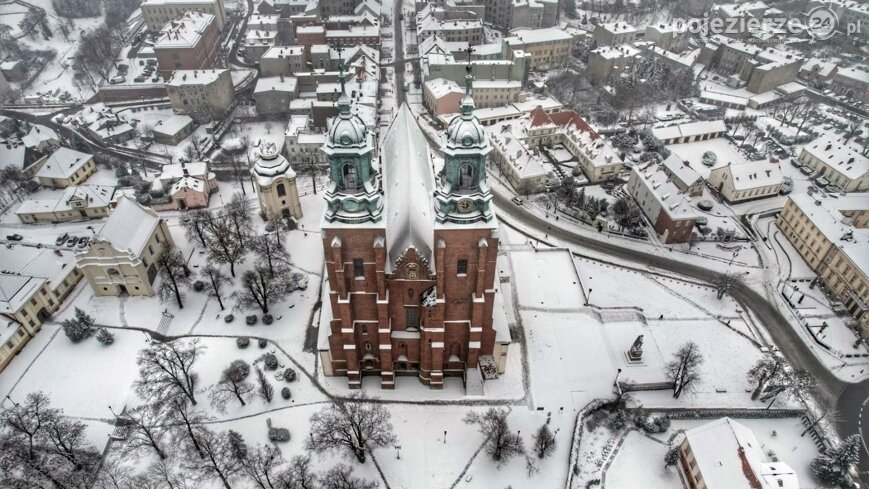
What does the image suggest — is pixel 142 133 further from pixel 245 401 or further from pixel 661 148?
pixel 661 148

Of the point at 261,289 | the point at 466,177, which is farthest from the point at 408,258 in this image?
the point at 261,289

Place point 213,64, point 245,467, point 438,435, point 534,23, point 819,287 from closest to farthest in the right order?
point 245,467 → point 438,435 → point 819,287 → point 213,64 → point 534,23

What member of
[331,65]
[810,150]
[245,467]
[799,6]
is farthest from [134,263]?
[799,6]

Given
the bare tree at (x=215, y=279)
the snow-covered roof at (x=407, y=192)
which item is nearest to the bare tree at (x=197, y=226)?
the bare tree at (x=215, y=279)

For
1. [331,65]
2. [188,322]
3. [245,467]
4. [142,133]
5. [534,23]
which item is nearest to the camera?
[245,467]

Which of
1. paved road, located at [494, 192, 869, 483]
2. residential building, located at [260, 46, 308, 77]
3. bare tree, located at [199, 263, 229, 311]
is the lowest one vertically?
paved road, located at [494, 192, 869, 483]

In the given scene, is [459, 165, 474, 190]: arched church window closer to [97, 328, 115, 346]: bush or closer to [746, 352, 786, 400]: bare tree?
[746, 352, 786, 400]: bare tree

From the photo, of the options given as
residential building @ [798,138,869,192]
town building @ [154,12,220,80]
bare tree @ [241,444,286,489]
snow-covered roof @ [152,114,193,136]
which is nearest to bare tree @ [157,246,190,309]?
bare tree @ [241,444,286,489]
